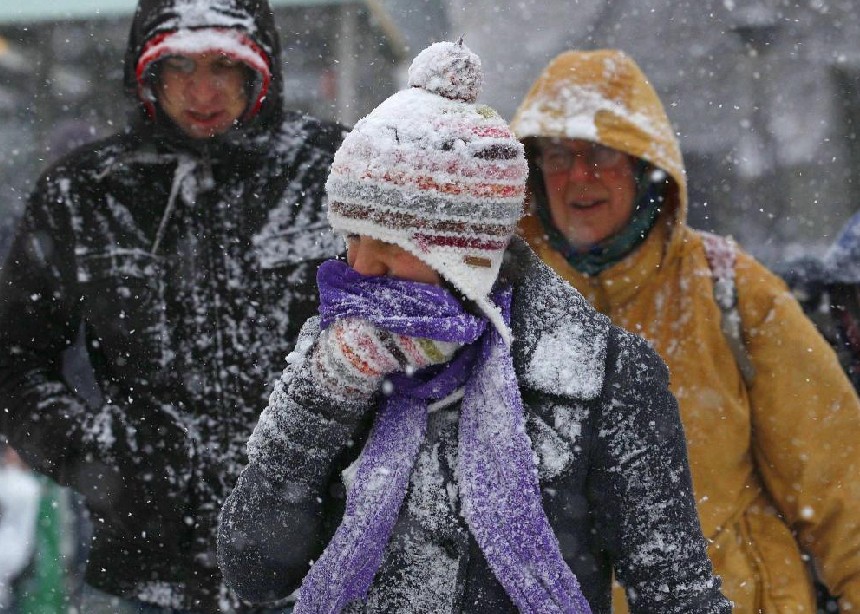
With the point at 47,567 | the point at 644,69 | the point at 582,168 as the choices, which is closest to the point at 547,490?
the point at 582,168

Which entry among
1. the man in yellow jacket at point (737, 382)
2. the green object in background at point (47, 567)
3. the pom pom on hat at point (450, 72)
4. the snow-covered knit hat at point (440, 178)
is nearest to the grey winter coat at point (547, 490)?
the snow-covered knit hat at point (440, 178)

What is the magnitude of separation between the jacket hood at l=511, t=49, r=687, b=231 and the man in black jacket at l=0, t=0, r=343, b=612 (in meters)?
0.68

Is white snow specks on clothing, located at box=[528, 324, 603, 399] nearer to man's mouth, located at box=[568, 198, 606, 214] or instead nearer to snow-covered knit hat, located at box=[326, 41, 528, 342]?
snow-covered knit hat, located at box=[326, 41, 528, 342]

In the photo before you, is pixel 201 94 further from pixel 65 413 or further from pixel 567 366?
pixel 567 366

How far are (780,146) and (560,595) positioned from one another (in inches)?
348

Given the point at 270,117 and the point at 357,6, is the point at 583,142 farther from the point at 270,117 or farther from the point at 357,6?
the point at 357,6

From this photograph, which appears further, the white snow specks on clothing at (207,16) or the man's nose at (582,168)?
the man's nose at (582,168)

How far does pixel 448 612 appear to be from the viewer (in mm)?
1756

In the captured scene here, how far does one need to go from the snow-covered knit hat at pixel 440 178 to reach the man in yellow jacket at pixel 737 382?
1.10 m

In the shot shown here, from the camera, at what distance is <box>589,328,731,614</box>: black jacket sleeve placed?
1778 mm

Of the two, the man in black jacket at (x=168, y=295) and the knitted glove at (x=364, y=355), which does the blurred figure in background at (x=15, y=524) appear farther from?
the knitted glove at (x=364, y=355)

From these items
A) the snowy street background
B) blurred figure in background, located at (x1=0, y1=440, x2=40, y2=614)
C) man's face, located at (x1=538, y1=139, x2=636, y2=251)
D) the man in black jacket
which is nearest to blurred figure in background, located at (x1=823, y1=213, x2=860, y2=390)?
man's face, located at (x1=538, y1=139, x2=636, y2=251)

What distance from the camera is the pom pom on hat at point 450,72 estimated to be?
1768 mm

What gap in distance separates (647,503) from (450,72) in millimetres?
782
